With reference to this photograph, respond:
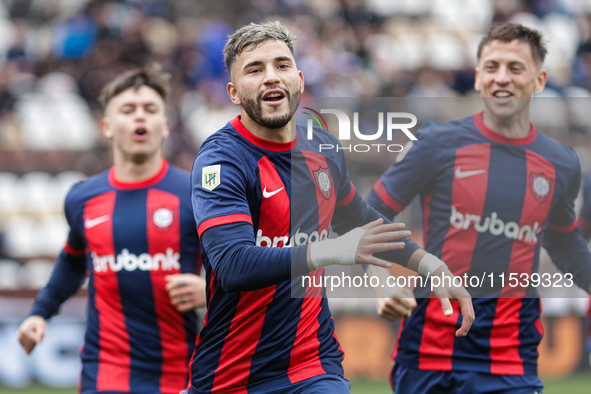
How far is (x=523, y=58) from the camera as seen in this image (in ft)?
12.8

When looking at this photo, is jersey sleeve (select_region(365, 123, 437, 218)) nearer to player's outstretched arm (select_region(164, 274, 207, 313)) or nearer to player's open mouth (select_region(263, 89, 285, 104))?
player's open mouth (select_region(263, 89, 285, 104))

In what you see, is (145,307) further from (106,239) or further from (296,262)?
(296,262)

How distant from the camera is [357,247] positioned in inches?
106

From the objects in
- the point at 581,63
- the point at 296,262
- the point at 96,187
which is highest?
the point at 581,63

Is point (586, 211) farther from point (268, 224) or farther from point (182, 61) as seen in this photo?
point (182, 61)

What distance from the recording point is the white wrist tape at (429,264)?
3.24 m

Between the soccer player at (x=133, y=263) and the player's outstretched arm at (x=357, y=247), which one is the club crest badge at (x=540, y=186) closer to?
the player's outstretched arm at (x=357, y=247)

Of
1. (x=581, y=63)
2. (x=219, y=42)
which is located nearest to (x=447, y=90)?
(x=581, y=63)

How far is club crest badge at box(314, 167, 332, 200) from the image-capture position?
131 inches

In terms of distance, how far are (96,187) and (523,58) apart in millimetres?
2719

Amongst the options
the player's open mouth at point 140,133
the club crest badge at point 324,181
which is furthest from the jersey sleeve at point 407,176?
the player's open mouth at point 140,133

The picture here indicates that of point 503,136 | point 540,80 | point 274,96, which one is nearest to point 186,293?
point 274,96

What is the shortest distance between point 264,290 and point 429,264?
771 mm

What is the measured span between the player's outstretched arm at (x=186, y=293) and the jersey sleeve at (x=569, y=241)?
6.70 feet
